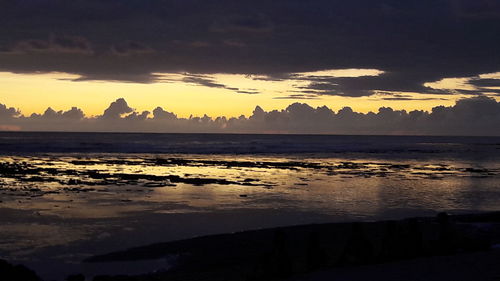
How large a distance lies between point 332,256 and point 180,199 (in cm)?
1247

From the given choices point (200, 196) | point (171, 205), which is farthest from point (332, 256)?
point (200, 196)

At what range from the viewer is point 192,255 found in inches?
559

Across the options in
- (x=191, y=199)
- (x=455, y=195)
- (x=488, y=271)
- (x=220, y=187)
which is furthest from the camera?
(x=220, y=187)

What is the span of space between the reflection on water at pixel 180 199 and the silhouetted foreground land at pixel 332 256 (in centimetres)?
215

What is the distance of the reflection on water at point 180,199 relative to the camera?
17344 millimetres

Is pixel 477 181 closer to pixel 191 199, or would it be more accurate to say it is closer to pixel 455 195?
pixel 455 195

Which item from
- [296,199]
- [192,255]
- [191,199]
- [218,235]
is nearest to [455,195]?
[296,199]

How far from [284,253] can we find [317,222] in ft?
28.4

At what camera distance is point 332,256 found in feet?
45.6

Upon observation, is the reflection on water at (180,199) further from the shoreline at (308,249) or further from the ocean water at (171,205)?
the shoreline at (308,249)

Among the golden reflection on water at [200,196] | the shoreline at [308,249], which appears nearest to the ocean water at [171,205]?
the golden reflection on water at [200,196]

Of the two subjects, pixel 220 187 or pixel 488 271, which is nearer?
pixel 488 271

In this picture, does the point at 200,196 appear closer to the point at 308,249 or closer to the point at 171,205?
the point at 171,205

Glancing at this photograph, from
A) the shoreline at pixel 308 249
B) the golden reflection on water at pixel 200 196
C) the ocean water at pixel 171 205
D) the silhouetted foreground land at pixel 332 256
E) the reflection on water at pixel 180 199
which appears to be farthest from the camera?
the golden reflection on water at pixel 200 196
